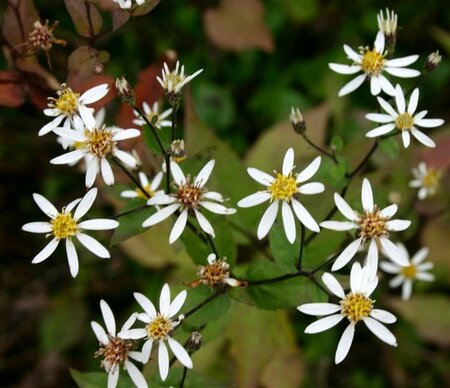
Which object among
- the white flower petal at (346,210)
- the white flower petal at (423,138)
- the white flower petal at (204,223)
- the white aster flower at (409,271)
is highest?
the white aster flower at (409,271)

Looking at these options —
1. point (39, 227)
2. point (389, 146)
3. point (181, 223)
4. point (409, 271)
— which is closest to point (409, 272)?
point (409, 271)

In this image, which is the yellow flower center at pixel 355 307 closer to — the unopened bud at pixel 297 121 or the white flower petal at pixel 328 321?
the white flower petal at pixel 328 321

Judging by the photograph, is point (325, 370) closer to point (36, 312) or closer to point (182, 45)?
point (36, 312)

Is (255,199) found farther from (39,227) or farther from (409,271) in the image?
(409,271)

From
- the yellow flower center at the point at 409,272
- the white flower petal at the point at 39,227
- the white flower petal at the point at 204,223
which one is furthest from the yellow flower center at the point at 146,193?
the yellow flower center at the point at 409,272

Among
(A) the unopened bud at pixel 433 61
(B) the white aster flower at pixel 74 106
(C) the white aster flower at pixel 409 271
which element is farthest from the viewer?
(C) the white aster flower at pixel 409 271

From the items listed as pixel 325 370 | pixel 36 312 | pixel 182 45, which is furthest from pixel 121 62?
pixel 325 370
